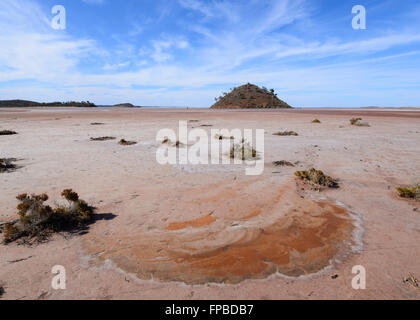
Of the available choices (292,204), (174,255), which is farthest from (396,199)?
(174,255)

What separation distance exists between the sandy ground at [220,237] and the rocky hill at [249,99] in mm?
69128

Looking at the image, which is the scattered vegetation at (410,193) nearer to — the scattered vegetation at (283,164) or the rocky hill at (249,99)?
the scattered vegetation at (283,164)

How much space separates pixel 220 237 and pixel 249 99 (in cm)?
7727

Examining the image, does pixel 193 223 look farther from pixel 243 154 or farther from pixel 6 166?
pixel 6 166

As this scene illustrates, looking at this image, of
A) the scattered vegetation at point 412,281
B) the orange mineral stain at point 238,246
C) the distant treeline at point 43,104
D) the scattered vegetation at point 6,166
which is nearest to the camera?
the scattered vegetation at point 412,281

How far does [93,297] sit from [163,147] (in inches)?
359

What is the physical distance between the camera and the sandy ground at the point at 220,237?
297cm

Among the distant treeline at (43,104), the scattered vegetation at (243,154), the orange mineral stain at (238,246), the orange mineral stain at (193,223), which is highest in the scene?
the distant treeline at (43,104)

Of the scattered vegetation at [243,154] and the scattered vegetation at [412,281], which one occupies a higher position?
the scattered vegetation at [243,154]

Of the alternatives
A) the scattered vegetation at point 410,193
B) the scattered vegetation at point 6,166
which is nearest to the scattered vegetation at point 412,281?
the scattered vegetation at point 410,193

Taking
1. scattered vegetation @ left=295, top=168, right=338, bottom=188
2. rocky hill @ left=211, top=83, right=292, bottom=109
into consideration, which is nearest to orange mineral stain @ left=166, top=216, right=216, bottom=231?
scattered vegetation @ left=295, top=168, right=338, bottom=188

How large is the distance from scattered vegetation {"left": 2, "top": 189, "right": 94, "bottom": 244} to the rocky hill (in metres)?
71.8

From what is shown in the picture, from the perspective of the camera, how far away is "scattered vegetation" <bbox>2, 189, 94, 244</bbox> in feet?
13.1
